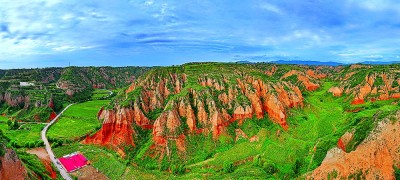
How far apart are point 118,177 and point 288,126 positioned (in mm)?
43407

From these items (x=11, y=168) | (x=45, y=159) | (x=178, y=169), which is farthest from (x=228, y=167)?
(x=45, y=159)

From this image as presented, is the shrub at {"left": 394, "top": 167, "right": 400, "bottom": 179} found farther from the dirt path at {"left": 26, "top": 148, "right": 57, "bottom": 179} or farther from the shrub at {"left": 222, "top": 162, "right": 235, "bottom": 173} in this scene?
the dirt path at {"left": 26, "top": 148, "right": 57, "bottom": 179}

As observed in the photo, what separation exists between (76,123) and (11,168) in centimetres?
6416

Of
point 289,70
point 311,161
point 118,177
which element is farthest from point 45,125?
point 289,70

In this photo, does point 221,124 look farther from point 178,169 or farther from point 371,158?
point 371,158

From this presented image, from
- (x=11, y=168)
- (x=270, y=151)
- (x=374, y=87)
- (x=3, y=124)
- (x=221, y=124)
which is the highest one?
(x=374, y=87)

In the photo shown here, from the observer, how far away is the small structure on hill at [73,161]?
232 feet

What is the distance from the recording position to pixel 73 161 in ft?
241

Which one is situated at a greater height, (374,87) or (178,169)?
(374,87)

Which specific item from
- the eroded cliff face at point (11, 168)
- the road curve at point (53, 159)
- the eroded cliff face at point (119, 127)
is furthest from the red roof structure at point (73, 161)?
the eroded cliff face at point (11, 168)

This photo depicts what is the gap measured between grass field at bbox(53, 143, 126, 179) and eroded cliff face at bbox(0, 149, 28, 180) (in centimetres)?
1968

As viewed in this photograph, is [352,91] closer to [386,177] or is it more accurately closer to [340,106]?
[340,106]

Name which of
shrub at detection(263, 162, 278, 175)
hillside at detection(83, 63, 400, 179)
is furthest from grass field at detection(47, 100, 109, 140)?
shrub at detection(263, 162, 278, 175)

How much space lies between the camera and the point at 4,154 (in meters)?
47.9
